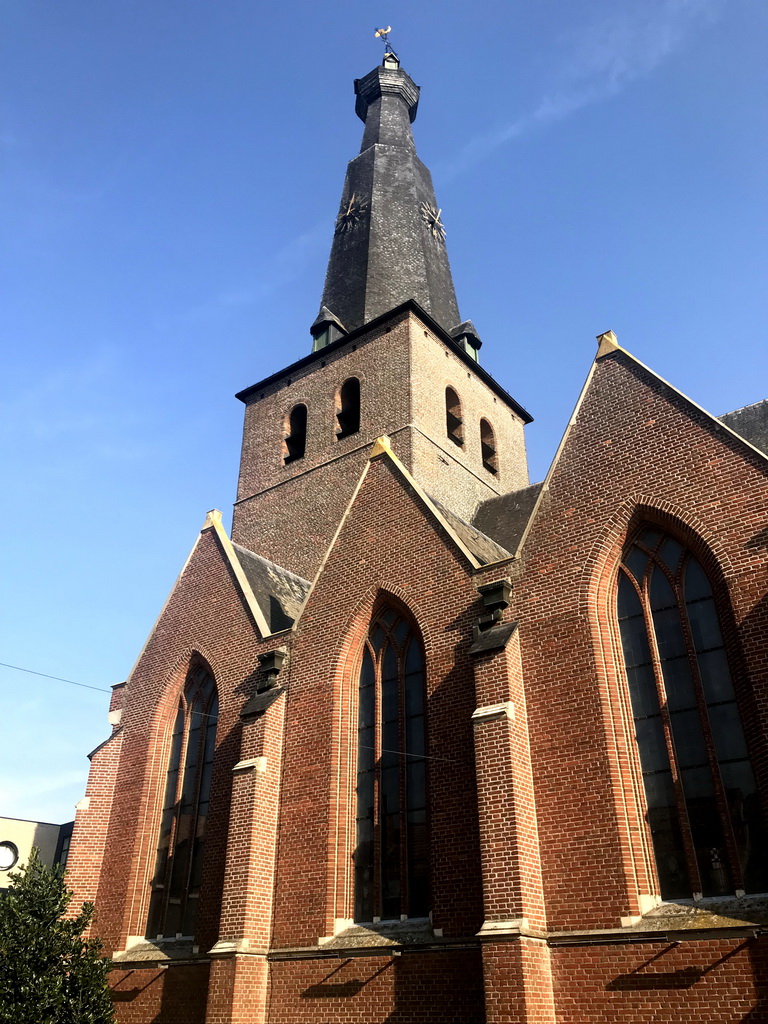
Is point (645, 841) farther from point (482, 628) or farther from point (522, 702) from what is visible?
point (482, 628)

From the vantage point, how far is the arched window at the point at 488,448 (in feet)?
89.4

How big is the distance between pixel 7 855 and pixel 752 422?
2355 cm

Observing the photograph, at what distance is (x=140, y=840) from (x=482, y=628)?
9335mm

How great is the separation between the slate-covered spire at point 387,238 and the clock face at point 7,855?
18.3 m

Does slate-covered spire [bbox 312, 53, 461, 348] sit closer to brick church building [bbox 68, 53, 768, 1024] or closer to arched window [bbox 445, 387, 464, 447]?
arched window [bbox 445, 387, 464, 447]

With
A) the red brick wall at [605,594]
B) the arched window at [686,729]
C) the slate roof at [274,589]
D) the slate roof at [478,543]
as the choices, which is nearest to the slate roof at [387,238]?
the slate roof at [274,589]

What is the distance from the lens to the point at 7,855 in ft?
82.4

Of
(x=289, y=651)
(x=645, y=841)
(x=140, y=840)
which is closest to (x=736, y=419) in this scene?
(x=645, y=841)

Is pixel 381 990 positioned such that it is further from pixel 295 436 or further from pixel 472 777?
pixel 295 436

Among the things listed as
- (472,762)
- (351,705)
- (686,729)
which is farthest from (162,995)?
(686,729)

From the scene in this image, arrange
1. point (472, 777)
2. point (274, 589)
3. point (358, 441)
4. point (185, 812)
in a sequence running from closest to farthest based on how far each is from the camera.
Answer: point (472, 777) < point (185, 812) < point (274, 589) < point (358, 441)

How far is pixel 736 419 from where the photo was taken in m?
16.7

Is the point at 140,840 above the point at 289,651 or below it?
below

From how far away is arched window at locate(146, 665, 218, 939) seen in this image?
16.6 m
